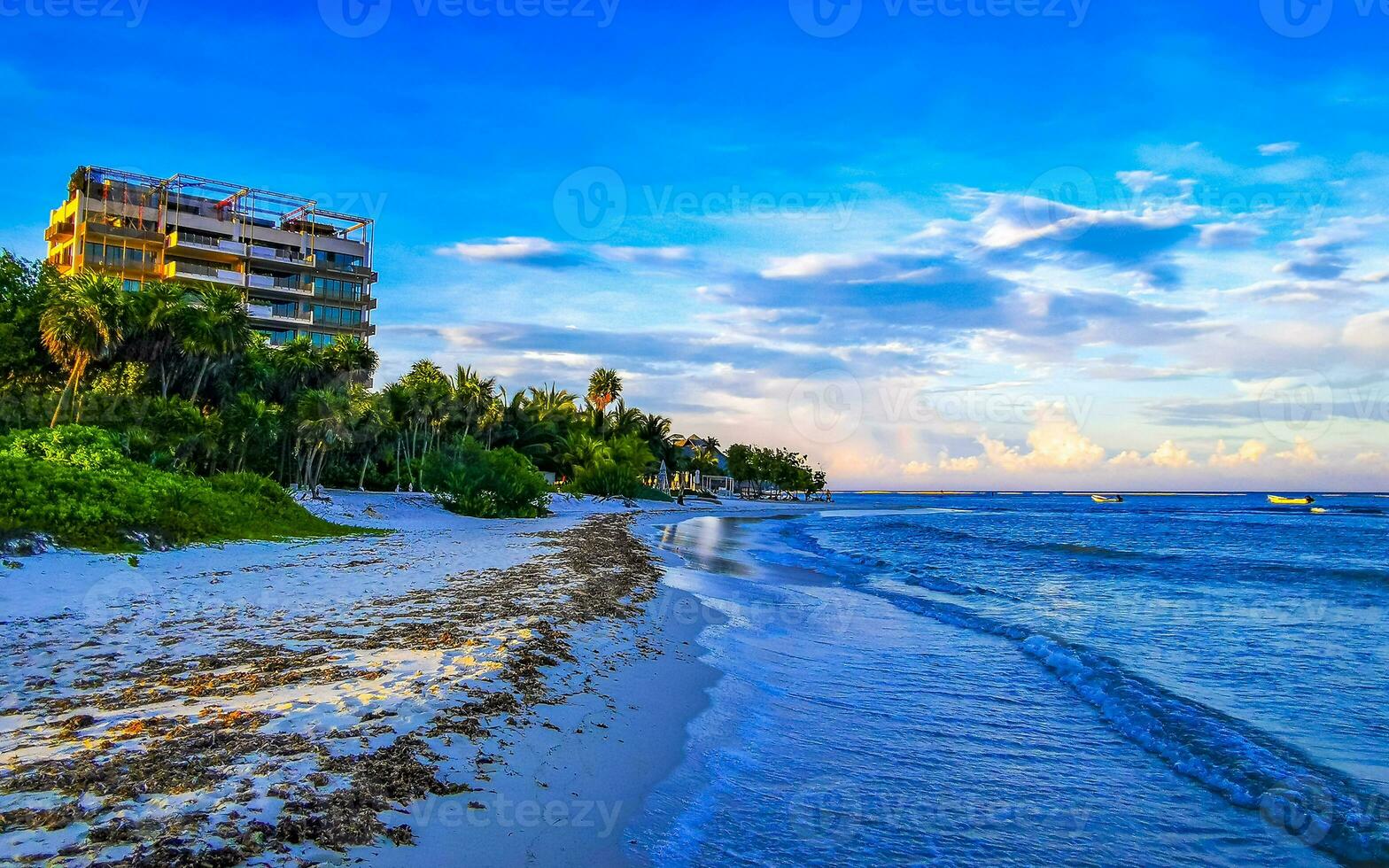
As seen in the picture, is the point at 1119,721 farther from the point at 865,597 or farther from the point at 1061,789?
the point at 865,597

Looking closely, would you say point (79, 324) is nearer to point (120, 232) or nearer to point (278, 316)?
point (278, 316)

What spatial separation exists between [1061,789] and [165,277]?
77633 mm

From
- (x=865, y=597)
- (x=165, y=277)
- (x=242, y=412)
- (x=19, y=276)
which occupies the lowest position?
(x=865, y=597)

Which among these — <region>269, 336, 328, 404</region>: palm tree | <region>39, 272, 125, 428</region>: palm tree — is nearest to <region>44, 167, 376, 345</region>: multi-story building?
<region>269, 336, 328, 404</region>: palm tree

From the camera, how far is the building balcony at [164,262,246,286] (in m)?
66.9

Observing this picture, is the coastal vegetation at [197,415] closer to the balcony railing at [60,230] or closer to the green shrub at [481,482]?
the green shrub at [481,482]

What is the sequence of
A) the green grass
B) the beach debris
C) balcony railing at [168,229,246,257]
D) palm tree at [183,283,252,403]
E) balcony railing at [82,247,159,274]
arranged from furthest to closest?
balcony railing at [168,229,246,257] < balcony railing at [82,247,159,274] < palm tree at [183,283,252,403] < the green grass < the beach debris

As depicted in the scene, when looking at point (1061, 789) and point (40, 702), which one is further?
point (1061, 789)

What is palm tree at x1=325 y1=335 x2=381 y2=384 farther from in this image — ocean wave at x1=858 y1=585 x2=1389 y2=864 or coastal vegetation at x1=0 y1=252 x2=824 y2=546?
ocean wave at x1=858 y1=585 x2=1389 y2=864

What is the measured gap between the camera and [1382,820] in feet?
19.8

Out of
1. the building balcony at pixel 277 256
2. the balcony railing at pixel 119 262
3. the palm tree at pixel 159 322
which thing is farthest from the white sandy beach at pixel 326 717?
the building balcony at pixel 277 256

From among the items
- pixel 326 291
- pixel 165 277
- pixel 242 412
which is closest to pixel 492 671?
pixel 242 412

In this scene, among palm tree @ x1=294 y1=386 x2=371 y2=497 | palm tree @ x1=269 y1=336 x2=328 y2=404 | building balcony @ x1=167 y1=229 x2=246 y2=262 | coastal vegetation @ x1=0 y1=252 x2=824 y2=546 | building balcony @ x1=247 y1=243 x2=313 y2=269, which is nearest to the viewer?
coastal vegetation @ x1=0 y1=252 x2=824 y2=546

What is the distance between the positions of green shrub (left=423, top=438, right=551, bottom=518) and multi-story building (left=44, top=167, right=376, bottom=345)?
1323 inches
